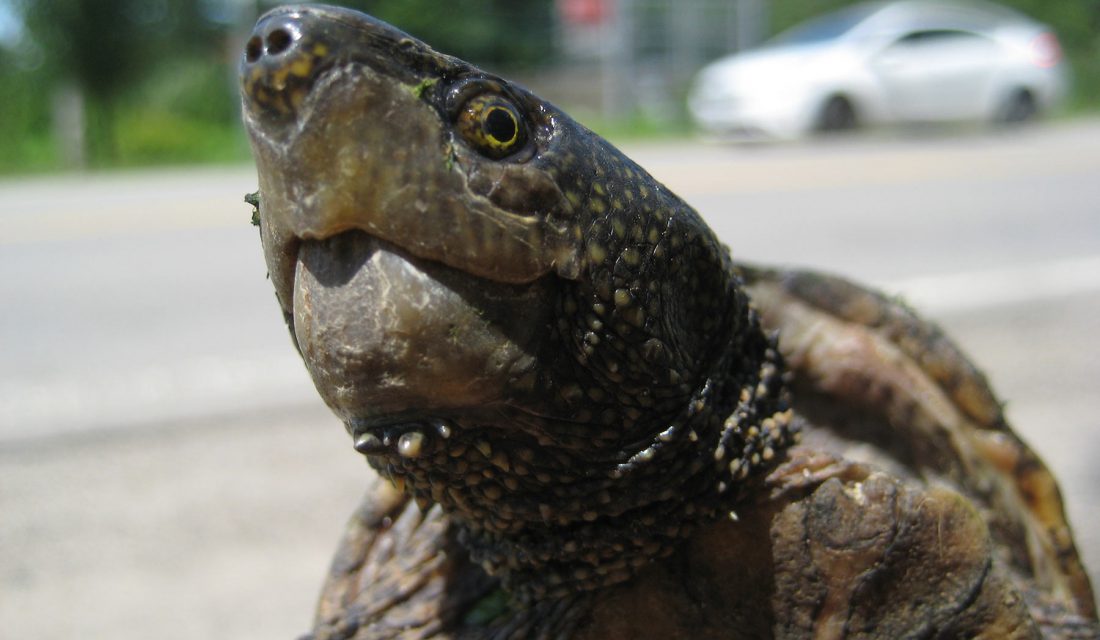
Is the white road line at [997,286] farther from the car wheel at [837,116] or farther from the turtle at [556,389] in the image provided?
the car wheel at [837,116]

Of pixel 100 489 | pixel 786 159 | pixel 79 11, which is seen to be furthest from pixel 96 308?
pixel 79 11

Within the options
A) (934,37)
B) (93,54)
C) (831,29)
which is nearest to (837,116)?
(831,29)

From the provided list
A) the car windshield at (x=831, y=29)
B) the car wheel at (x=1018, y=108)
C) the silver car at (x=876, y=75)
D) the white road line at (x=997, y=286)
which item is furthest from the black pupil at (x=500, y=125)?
the car wheel at (x=1018, y=108)

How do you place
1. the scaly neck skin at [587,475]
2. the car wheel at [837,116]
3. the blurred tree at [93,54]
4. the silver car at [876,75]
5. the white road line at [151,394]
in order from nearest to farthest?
the scaly neck skin at [587,475] < the white road line at [151,394] < the silver car at [876,75] < the car wheel at [837,116] < the blurred tree at [93,54]

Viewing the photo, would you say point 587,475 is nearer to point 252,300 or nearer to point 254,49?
point 254,49

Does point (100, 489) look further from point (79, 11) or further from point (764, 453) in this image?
point (79, 11)
